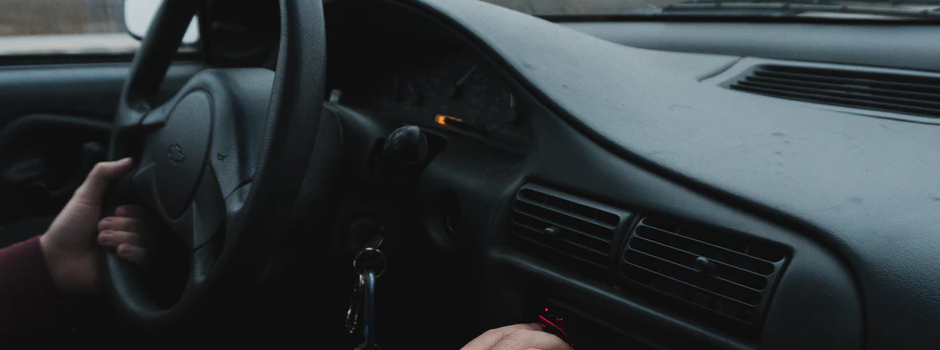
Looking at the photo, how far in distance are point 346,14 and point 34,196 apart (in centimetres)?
126

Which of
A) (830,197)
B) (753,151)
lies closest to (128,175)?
(753,151)

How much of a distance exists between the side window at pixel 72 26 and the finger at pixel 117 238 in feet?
3.17

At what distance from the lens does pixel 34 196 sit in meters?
2.38

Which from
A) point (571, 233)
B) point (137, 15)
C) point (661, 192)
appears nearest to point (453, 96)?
point (571, 233)

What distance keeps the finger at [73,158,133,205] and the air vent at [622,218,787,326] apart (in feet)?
3.43

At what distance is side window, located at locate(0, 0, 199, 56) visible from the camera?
2359mm

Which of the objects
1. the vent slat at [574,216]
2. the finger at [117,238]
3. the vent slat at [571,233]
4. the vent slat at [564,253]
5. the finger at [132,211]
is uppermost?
the vent slat at [574,216]

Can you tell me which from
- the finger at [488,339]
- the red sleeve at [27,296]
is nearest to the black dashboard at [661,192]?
the finger at [488,339]

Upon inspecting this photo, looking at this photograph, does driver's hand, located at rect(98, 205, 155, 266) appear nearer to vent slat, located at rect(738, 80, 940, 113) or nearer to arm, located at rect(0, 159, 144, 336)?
arm, located at rect(0, 159, 144, 336)

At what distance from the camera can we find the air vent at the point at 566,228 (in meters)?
1.14

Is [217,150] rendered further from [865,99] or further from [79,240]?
[865,99]

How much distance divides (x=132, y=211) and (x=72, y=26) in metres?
1.19

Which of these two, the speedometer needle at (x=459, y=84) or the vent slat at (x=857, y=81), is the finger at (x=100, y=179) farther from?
the vent slat at (x=857, y=81)

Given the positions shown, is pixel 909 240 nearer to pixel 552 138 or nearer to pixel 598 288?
pixel 598 288
